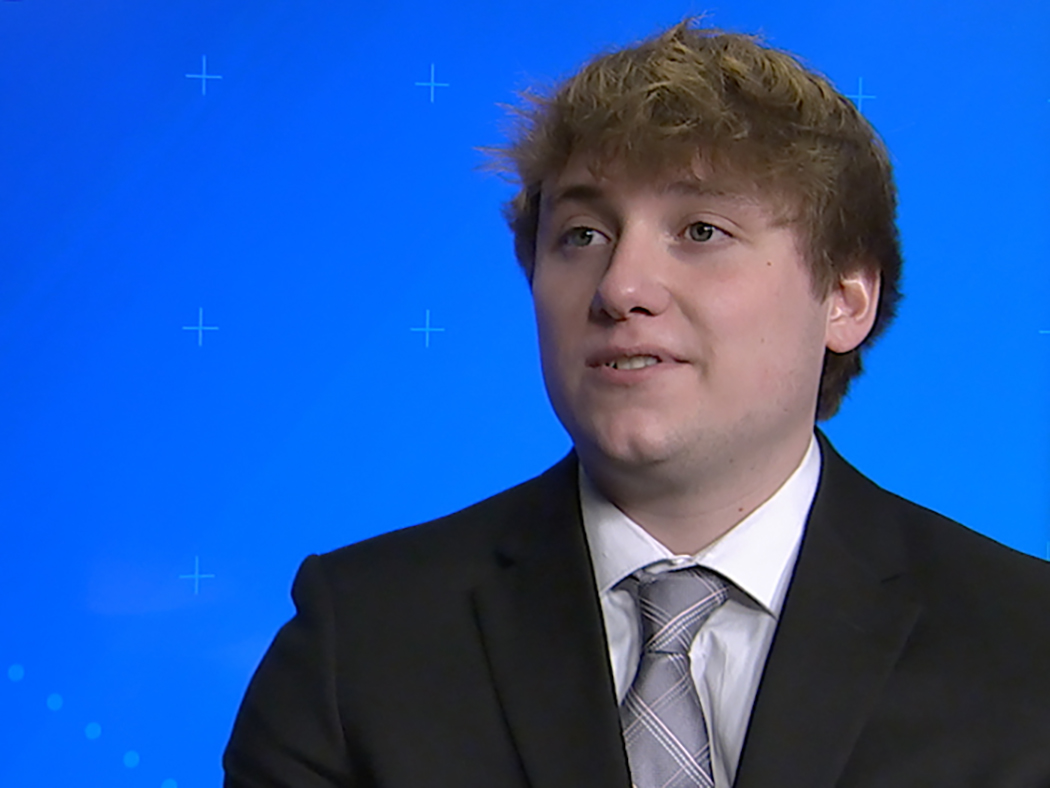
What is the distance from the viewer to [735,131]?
3.98 feet

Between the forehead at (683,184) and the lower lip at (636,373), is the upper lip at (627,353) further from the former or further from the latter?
the forehead at (683,184)

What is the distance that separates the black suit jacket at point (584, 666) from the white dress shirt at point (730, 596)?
0.02 meters

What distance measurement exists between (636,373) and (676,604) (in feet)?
0.80

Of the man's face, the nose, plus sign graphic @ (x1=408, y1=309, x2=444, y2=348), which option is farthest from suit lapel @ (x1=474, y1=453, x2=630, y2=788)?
plus sign graphic @ (x1=408, y1=309, x2=444, y2=348)

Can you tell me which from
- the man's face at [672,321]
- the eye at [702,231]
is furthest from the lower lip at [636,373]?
the eye at [702,231]

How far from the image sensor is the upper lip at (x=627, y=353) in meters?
1.16

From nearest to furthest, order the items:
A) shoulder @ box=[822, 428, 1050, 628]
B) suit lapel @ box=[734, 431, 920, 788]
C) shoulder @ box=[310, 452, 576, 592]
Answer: suit lapel @ box=[734, 431, 920, 788], shoulder @ box=[822, 428, 1050, 628], shoulder @ box=[310, 452, 576, 592]

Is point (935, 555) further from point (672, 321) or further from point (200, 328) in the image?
point (200, 328)

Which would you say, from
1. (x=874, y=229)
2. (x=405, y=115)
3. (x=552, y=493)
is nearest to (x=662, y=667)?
(x=552, y=493)

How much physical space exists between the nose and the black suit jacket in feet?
0.87

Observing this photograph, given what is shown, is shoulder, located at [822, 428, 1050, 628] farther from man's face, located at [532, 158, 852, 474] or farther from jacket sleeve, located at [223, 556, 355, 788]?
jacket sleeve, located at [223, 556, 355, 788]

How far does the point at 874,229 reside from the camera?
136 centimetres

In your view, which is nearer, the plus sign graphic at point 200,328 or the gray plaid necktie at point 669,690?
the gray plaid necktie at point 669,690

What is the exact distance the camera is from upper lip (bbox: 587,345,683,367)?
45.5 inches
